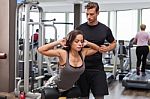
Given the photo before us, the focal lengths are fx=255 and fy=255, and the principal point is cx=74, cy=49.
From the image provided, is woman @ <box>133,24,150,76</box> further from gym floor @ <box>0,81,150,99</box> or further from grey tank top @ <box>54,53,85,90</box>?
grey tank top @ <box>54,53,85,90</box>

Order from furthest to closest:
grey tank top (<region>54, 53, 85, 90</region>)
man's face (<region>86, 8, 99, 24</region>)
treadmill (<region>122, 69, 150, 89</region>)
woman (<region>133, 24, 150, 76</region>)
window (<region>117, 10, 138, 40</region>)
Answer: window (<region>117, 10, 138, 40</region>) < woman (<region>133, 24, 150, 76</region>) < treadmill (<region>122, 69, 150, 89</region>) < man's face (<region>86, 8, 99, 24</region>) < grey tank top (<region>54, 53, 85, 90</region>)

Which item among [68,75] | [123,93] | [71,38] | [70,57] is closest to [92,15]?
[71,38]

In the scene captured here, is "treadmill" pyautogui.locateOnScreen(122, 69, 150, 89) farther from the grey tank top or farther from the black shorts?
the grey tank top

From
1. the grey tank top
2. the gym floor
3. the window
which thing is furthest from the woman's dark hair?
the window

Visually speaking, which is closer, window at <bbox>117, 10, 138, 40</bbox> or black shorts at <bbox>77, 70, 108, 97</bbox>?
black shorts at <bbox>77, 70, 108, 97</bbox>

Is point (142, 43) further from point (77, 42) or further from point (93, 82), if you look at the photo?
point (77, 42)

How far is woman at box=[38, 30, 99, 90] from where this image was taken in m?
2.33

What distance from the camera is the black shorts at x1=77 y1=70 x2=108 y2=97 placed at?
2627mm

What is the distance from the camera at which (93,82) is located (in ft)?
8.68

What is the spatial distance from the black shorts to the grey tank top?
0.74 ft

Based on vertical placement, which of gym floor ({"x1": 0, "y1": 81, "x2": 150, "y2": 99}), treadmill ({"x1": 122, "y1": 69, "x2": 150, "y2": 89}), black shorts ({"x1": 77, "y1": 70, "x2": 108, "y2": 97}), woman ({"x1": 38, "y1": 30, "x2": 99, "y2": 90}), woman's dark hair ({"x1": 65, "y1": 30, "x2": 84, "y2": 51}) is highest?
woman's dark hair ({"x1": 65, "y1": 30, "x2": 84, "y2": 51})

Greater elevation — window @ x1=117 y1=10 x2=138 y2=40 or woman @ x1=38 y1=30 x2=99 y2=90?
window @ x1=117 y1=10 x2=138 y2=40

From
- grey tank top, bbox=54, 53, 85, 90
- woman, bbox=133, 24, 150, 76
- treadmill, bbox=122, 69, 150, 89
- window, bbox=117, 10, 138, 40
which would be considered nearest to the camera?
grey tank top, bbox=54, 53, 85, 90

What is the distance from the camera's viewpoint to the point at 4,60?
4.93 meters
